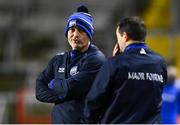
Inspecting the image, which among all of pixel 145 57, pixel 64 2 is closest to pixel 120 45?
pixel 145 57

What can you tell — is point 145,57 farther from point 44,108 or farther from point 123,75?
point 44,108

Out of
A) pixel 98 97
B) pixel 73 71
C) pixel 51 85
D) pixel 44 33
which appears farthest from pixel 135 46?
pixel 44 33

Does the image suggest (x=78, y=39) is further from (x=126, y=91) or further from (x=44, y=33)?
(x=44, y=33)

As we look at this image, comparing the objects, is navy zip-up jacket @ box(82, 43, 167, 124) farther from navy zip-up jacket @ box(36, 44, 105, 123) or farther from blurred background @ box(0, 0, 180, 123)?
blurred background @ box(0, 0, 180, 123)

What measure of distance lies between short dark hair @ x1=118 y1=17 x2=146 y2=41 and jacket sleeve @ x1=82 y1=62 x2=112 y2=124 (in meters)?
0.31

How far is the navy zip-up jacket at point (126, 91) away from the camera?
511cm

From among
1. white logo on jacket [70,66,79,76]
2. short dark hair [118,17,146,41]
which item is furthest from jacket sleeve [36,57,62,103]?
short dark hair [118,17,146,41]

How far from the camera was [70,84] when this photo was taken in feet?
18.5

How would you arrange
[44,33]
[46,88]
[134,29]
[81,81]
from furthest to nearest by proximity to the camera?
[44,33] < [46,88] < [81,81] < [134,29]

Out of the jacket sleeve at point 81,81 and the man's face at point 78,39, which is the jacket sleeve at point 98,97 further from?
the man's face at point 78,39

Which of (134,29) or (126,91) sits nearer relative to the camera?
(126,91)

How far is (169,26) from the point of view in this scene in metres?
17.6

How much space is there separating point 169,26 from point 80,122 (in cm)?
1226

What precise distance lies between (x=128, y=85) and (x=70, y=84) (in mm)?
683
